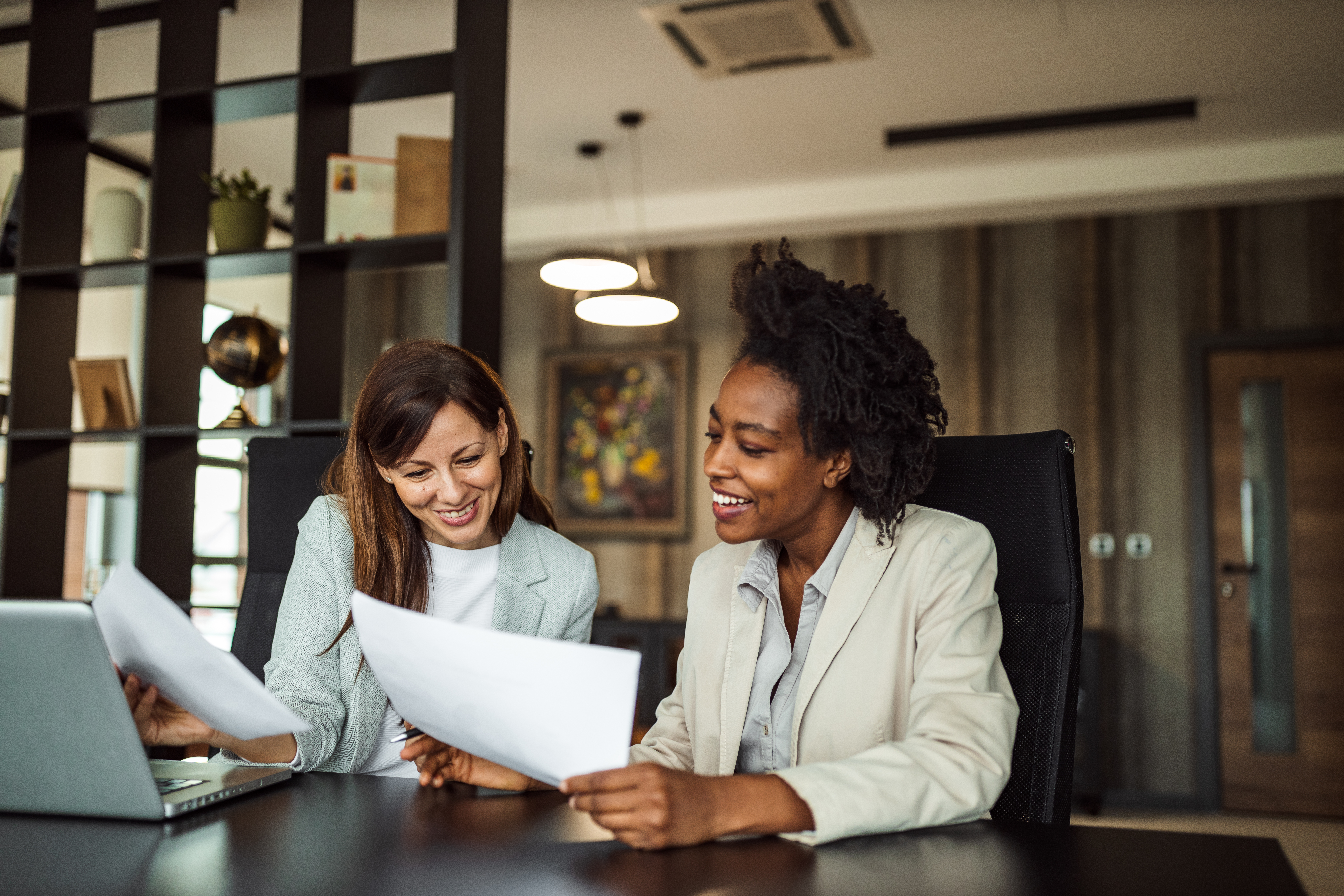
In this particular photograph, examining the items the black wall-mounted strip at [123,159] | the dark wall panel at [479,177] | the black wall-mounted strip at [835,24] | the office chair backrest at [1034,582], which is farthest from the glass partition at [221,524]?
the office chair backrest at [1034,582]

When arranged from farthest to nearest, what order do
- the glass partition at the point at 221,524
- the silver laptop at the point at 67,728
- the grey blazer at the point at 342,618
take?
the glass partition at the point at 221,524, the grey blazer at the point at 342,618, the silver laptop at the point at 67,728

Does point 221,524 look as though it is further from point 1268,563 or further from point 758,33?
point 1268,563

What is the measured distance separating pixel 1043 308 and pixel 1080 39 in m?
1.51

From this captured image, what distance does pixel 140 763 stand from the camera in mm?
891

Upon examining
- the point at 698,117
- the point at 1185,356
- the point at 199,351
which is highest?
the point at 698,117

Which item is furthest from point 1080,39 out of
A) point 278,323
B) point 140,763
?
point 278,323

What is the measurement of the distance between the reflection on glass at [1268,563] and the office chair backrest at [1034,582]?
146 inches

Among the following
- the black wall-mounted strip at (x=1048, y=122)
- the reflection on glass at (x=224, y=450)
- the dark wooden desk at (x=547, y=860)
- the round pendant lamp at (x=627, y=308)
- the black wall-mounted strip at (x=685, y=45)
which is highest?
the black wall-mounted strip at (x=1048, y=122)

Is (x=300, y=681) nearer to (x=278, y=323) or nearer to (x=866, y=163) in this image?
(x=866, y=163)

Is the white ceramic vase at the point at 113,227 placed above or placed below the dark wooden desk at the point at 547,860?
above

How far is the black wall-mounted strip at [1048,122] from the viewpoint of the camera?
4004mm

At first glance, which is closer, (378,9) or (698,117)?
(378,9)

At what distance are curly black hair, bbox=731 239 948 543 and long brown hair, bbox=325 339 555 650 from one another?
1.57 feet

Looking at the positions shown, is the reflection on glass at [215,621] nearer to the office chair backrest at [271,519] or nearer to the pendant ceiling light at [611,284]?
the office chair backrest at [271,519]
